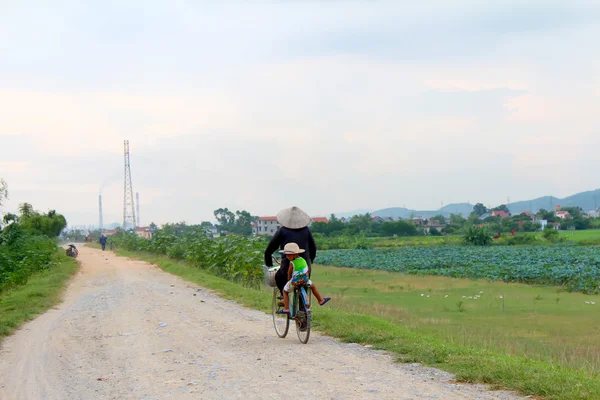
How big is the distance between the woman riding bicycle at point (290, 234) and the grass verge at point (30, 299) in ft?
17.8

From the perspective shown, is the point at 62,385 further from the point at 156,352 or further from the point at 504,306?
the point at 504,306

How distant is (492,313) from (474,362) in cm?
1281

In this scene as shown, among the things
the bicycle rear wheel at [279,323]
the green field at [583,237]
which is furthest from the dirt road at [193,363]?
the green field at [583,237]

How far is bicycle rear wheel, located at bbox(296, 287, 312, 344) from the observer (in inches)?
336

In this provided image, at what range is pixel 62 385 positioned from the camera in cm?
716

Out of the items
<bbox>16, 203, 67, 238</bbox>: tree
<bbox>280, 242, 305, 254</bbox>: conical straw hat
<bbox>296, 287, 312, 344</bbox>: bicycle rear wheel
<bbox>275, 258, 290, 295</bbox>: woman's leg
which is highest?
<bbox>16, 203, 67, 238</bbox>: tree

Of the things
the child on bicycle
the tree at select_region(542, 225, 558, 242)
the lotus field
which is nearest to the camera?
the child on bicycle

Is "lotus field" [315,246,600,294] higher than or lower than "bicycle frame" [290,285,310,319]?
lower

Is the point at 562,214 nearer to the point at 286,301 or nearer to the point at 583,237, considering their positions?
the point at 583,237

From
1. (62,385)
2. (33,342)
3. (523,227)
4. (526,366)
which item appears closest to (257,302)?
(33,342)

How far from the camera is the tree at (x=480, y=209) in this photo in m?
165

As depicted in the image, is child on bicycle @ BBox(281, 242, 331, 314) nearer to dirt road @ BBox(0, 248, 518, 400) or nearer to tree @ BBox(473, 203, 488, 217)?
dirt road @ BBox(0, 248, 518, 400)

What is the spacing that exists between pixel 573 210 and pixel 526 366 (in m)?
127

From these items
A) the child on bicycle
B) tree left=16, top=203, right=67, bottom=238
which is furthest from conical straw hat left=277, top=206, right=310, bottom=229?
tree left=16, top=203, right=67, bottom=238
